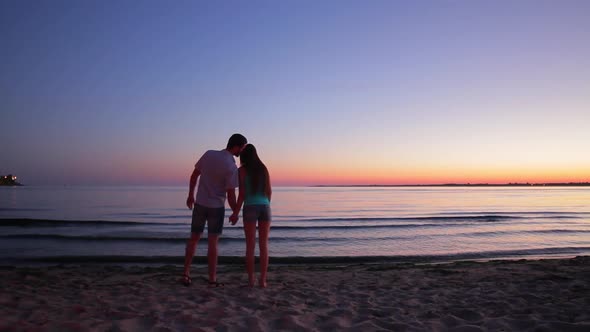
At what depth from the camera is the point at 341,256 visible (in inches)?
468

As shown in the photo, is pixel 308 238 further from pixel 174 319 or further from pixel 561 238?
pixel 174 319

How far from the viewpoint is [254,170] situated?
5789 millimetres

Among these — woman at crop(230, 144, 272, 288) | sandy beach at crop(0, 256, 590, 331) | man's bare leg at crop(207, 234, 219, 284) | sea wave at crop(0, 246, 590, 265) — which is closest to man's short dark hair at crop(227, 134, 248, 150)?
woman at crop(230, 144, 272, 288)

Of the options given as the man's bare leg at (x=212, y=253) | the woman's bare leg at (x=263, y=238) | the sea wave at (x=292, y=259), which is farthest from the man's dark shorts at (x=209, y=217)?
the sea wave at (x=292, y=259)

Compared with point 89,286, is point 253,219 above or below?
above

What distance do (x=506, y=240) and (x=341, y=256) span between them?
26.2 ft

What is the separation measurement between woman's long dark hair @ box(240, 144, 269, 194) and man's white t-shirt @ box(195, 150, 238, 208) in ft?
0.69

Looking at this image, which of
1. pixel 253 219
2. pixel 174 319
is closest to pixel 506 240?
pixel 253 219

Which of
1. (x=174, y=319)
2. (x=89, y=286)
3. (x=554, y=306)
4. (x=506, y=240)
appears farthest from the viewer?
(x=506, y=240)

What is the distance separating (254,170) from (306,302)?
6.76 feet

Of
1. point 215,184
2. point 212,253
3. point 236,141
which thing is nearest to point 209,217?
point 215,184

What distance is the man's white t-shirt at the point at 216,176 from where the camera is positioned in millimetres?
5852

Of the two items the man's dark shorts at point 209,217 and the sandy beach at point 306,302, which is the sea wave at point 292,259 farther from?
the man's dark shorts at point 209,217

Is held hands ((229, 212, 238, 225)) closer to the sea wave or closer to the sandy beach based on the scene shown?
the sandy beach
